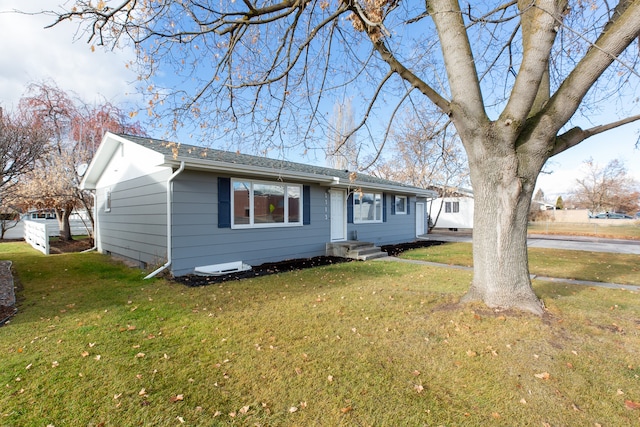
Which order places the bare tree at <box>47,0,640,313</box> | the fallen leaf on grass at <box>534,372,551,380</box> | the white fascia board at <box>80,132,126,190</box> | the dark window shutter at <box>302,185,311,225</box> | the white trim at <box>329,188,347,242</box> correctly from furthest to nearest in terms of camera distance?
the white trim at <box>329,188,347,242</box>
the dark window shutter at <box>302,185,311,225</box>
the white fascia board at <box>80,132,126,190</box>
the bare tree at <box>47,0,640,313</box>
the fallen leaf on grass at <box>534,372,551,380</box>

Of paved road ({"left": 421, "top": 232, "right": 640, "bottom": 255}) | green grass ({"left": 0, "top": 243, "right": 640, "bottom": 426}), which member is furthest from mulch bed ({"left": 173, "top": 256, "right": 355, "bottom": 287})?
paved road ({"left": 421, "top": 232, "right": 640, "bottom": 255})

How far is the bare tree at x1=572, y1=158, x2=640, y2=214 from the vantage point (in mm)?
34250

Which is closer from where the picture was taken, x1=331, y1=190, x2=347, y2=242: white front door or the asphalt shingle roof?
the asphalt shingle roof

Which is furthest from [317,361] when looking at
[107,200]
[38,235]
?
[38,235]

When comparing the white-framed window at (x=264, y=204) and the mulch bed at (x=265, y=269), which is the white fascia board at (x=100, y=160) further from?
the mulch bed at (x=265, y=269)

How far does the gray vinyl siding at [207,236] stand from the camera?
719 cm

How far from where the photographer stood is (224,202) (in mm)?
7883

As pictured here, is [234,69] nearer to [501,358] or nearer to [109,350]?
[109,350]

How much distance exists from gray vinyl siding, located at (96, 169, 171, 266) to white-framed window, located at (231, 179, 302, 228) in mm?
1746

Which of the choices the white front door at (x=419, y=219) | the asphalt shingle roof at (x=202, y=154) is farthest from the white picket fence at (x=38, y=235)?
the white front door at (x=419, y=219)

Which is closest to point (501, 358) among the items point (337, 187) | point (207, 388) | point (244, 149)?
point (207, 388)

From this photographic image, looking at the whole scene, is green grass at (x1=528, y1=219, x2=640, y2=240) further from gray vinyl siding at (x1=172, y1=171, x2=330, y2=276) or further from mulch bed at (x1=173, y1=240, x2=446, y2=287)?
gray vinyl siding at (x1=172, y1=171, x2=330, y2=276)

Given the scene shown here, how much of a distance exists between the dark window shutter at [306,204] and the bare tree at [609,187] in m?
37.6

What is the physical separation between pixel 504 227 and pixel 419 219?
50.0 ft
